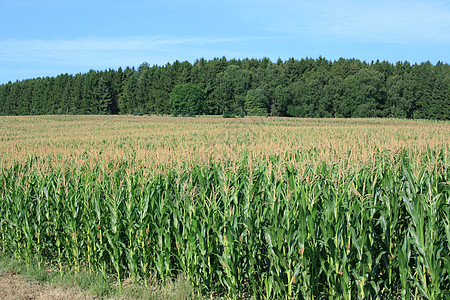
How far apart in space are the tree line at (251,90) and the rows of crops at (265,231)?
2631 inches

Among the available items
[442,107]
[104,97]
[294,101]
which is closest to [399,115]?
[442,107]

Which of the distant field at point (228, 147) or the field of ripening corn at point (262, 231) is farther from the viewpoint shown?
the distant field at point (228, 147)

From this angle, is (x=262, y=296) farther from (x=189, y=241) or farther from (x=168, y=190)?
(x=168, y=190)

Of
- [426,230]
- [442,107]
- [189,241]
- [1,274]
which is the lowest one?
[1,274]

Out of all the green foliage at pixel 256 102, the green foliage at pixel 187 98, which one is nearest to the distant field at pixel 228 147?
the green foliage at pixel 256 102

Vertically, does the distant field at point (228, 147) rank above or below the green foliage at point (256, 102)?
below

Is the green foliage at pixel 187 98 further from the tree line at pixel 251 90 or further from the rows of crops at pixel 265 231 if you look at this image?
the rows of crops at pixel 265 231

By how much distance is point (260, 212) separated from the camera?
568cm

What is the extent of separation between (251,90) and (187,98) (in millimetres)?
17774

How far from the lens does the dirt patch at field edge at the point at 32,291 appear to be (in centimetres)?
622

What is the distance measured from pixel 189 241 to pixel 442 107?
284ft

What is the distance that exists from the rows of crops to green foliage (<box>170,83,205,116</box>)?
89.6 meters

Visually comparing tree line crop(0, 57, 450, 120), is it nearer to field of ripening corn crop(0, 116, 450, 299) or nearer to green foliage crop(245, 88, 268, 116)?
green foliage crop(245, 88, 268, 116)

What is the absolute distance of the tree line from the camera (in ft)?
277
